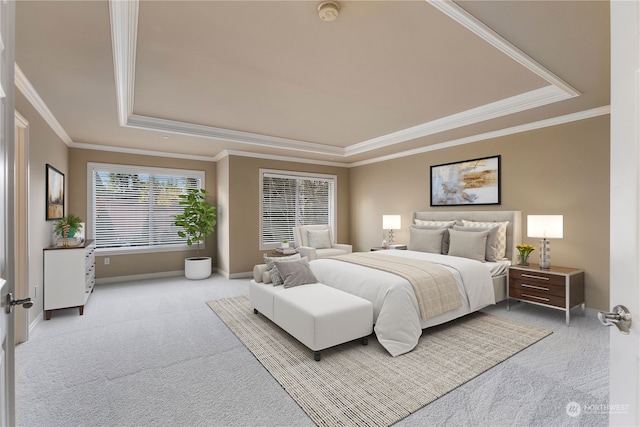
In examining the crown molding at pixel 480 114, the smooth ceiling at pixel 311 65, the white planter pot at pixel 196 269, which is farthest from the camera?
the white planter pot at pixel 196 269

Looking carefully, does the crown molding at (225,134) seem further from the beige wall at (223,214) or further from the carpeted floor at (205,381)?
the carpeted floor at (205,381)

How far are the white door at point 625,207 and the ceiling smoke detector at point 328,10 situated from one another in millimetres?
1479

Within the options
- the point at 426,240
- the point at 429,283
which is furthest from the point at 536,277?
the point at 429,283

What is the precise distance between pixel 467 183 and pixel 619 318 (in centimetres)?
446

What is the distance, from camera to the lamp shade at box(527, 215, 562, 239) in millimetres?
3652

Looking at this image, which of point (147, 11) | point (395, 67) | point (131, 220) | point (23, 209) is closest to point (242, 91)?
point (147, 11)

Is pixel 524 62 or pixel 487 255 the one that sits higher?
pixel 524 62

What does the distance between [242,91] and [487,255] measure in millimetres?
3765

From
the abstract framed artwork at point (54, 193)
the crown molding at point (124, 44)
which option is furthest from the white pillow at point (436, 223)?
the abstract framed artwork at point (54, 193)

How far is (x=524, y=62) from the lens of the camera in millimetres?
2627

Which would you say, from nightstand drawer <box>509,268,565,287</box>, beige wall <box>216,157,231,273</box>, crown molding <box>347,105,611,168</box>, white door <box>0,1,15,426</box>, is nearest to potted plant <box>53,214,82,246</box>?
beige wall <box>216,157,231,273</box>

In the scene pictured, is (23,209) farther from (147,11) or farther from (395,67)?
(395,67)

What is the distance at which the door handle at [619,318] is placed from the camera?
854 mm

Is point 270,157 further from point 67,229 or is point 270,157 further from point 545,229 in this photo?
point 545,229
